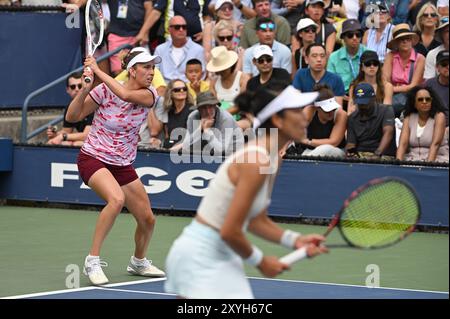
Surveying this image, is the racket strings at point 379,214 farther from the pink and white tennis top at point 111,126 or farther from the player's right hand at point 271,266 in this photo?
the pink and white tennis top at point 111,126

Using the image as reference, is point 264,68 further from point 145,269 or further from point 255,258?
point 255,258

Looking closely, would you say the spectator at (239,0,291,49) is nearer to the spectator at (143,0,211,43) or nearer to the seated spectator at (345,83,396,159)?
the spectator at (143,0,211,43)

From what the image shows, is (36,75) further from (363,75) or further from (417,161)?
(417,161)

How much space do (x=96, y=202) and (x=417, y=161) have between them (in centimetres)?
381

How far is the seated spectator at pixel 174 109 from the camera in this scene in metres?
13.2

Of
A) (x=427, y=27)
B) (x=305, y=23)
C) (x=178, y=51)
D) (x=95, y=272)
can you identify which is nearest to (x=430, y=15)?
(x=427, y=27)

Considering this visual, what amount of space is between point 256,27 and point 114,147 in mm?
5628

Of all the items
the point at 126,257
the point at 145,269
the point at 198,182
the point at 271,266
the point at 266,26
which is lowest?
the point at 126,257

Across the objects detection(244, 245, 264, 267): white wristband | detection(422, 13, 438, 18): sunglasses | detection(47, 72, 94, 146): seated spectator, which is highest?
detection(422, 13, 438, 18): sunglasses

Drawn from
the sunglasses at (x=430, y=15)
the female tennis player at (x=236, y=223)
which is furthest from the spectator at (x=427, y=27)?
the female tennis player at (x=236, y=223)

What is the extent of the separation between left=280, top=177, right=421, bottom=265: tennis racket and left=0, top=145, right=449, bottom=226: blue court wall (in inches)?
240

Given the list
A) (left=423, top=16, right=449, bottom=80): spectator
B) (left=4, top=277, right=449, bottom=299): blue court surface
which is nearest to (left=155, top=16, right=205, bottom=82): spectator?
(left=423, top=16, right=449, bottom=80): spectator

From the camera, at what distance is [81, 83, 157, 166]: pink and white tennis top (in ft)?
30.0

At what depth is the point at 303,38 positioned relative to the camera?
14031 millimetres
